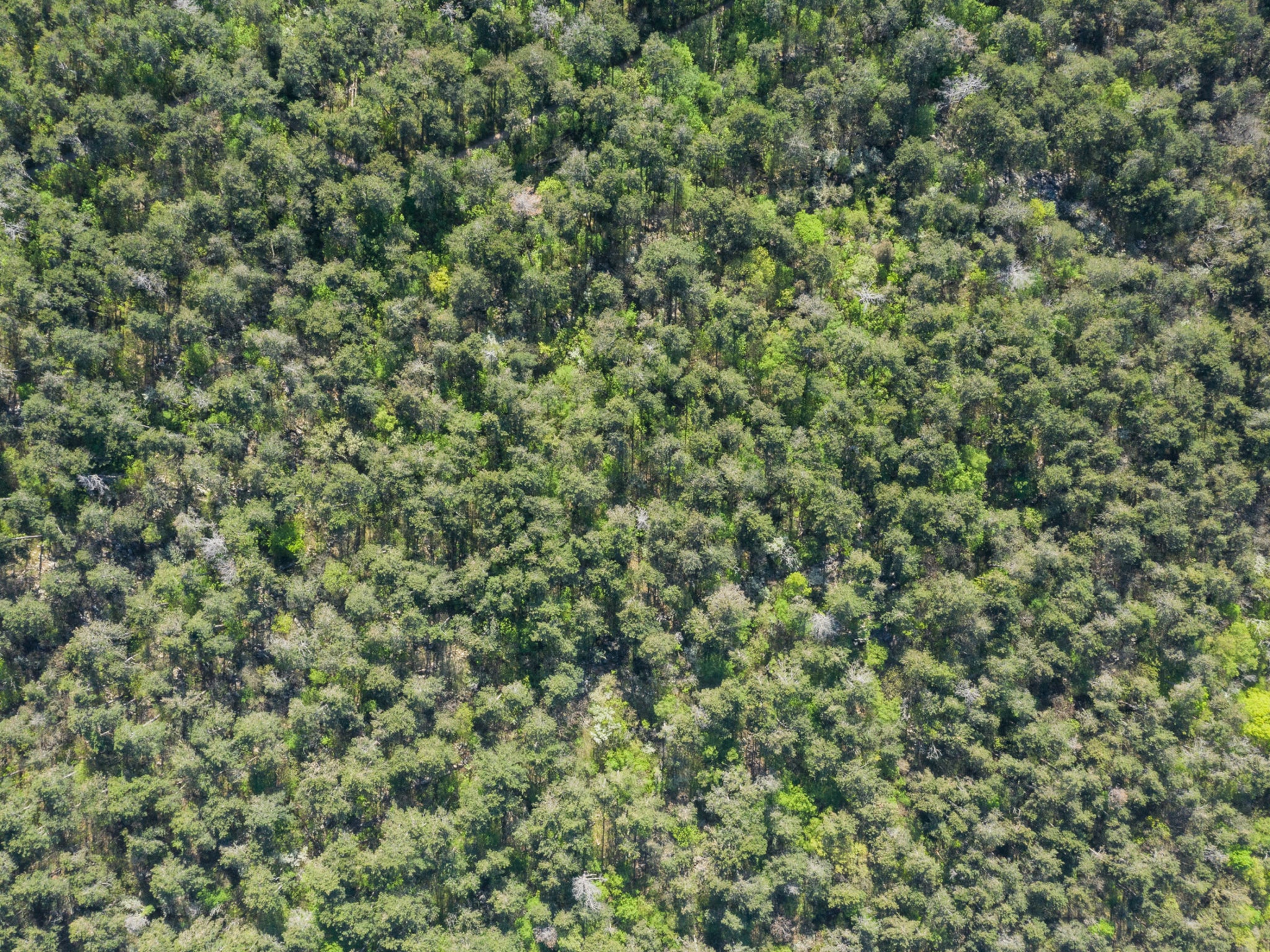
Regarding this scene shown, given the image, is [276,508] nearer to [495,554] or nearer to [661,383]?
[495,554]

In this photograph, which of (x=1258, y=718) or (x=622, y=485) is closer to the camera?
(x=622, y=485)

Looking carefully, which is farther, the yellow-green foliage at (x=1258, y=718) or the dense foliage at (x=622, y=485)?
the yellow-green foliage at (x=1258, y=718)

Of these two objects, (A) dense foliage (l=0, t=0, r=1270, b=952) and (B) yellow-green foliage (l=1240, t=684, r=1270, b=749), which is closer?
(A) dense foliage (l=0, t=0, r=1270, b=952)

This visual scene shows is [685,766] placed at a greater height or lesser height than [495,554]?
lesser

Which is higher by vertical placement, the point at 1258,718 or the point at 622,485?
the point at 622,485

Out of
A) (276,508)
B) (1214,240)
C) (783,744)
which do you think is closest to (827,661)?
(783,744)

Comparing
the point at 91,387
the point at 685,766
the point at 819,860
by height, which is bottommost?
the point at 819,860

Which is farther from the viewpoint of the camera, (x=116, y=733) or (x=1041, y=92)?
(x=1041, y=92)
